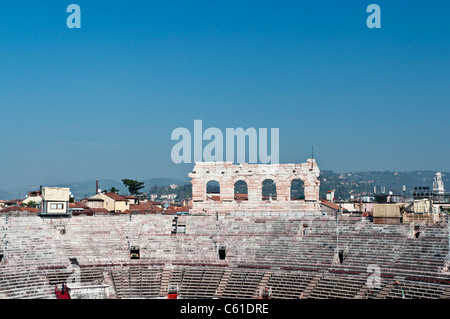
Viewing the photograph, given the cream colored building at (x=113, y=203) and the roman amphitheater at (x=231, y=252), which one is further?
the cream colored building at (x=113, y=203)

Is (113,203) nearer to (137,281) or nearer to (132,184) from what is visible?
(132,184)

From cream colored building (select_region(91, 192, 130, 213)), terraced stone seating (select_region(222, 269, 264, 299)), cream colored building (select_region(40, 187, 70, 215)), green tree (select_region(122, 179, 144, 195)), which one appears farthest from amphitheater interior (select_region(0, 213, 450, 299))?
green tree (select_region(122, 179, 144, 195))

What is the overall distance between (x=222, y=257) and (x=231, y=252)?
873mm

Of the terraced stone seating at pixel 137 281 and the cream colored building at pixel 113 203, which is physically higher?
the cream colored building at pixel 113 203

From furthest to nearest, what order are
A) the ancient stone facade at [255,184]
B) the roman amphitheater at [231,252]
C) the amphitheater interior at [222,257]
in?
the ancient stone facade at [255,184], the roman amphitheater at [231,252], the amphitheater interior at [222,257]

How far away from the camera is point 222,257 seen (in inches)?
1853

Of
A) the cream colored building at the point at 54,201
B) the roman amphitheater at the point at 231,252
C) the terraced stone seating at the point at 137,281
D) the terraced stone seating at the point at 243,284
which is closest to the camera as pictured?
the roman amphitheater at the point at 231,252

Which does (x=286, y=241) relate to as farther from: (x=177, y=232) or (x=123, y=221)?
(x=123, y=221)

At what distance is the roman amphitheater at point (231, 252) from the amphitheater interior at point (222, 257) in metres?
0.08

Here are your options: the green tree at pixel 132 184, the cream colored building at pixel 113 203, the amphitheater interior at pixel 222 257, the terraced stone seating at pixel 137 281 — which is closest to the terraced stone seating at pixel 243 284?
the amphitheater interior at pixel 222 257

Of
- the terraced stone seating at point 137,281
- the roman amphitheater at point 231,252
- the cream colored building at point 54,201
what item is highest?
the cream colored building at point 54,201

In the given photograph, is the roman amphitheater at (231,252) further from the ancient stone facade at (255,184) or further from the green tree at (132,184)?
the green tree at (132,184)

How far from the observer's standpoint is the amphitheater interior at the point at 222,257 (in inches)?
1531

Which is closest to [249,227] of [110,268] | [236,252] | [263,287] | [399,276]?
[236,252]
